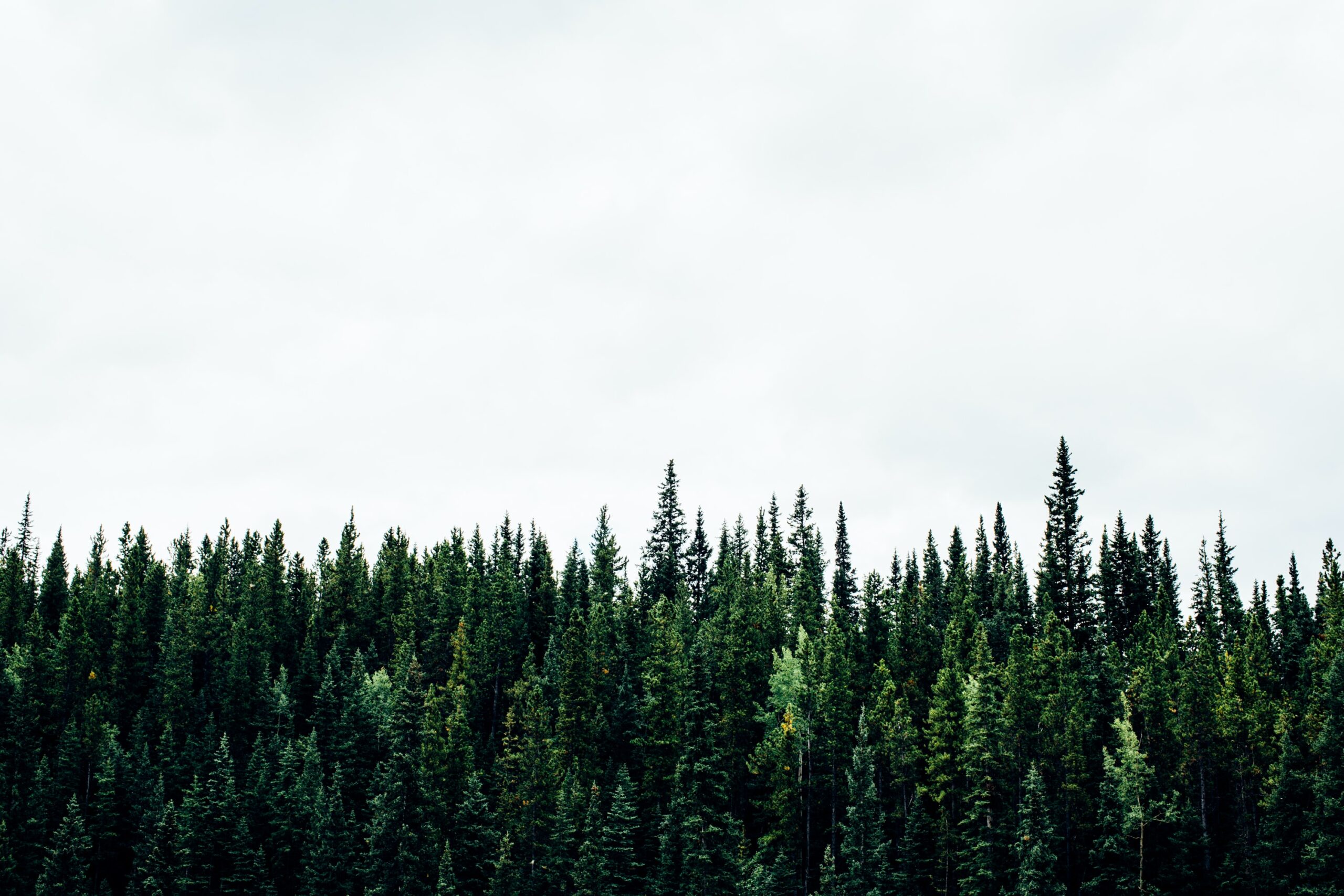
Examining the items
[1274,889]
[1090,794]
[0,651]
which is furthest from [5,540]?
[1274,889]

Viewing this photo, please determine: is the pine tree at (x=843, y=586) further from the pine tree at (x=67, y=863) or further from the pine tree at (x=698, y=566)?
the pine tree at (x=67, y=863)

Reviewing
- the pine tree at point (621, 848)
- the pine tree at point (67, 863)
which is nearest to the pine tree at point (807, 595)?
the pine tree at point (621, 848)

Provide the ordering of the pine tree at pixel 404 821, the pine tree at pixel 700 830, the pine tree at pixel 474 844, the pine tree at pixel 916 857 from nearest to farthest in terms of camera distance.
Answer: the pine tree at pixel 916 857
the pine tree at pixel 404 821
the pine tree at pixel 700 830
the pine tree at pixel 474 844

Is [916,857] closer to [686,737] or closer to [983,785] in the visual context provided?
[983,785]

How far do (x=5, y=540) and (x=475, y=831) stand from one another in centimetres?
15494

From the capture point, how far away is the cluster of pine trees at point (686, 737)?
3039 inches

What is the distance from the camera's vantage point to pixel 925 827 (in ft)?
268

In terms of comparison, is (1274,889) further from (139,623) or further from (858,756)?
(139,623)

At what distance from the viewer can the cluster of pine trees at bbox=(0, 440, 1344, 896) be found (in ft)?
253

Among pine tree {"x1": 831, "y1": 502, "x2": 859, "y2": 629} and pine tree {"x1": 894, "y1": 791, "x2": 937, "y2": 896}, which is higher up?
pine tree {"x1": 831, "y1": 502, "x2": 859, "y2": 629}

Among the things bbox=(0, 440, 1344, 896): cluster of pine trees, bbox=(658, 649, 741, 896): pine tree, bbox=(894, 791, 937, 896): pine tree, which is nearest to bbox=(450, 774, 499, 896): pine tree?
bbox=(0, 440, 1344, 896): cluster of pine trees

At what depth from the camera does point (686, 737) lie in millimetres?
89625

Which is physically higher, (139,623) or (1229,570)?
(1229,570)

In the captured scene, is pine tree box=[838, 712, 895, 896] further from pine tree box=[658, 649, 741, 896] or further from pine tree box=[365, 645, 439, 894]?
pine tree box=[365, 645, 439, 894]
